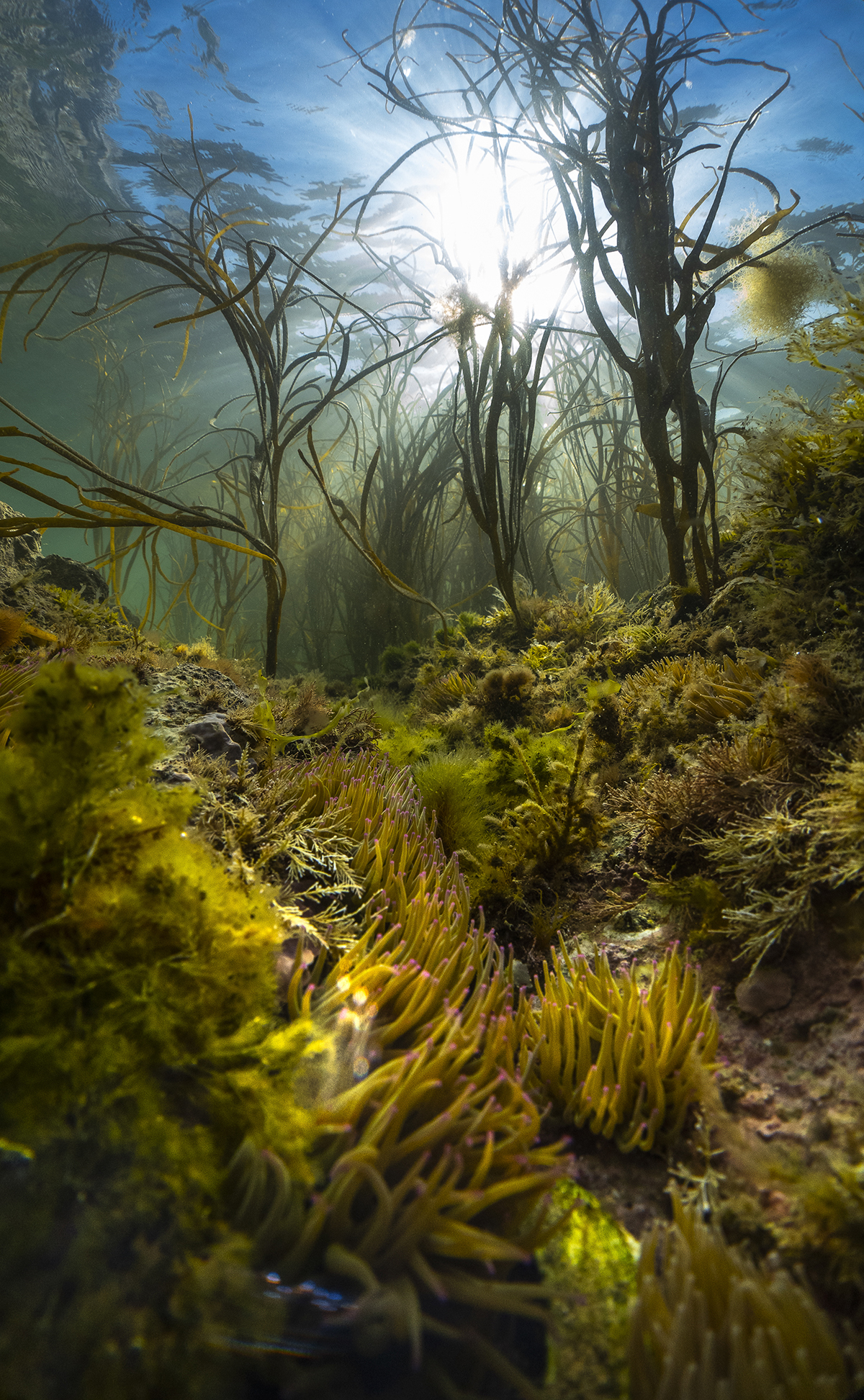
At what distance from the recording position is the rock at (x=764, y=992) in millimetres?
1673

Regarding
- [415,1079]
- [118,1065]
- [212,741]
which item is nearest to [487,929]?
[415,1079]

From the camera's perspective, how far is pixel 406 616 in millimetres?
7691

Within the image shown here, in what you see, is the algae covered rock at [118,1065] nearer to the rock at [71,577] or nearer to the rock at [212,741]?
the rock at [212,741]

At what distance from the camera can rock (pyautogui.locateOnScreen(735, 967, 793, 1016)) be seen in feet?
5.49

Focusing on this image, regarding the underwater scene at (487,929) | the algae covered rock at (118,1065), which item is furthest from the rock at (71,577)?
the algae covered rock at (118,1065)

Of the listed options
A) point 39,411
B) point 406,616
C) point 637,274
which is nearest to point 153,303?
point 39,411

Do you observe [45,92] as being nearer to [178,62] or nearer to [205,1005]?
[178,62]

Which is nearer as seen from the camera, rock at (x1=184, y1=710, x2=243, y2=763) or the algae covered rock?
the algae covered rock

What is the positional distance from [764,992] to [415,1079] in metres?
1.12

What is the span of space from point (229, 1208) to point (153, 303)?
73.1 ft

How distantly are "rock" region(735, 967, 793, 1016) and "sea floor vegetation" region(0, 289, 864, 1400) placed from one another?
12mm

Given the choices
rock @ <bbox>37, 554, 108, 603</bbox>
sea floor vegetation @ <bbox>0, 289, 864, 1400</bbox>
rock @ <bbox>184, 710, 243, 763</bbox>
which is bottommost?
sea floor vegetation @ <bbox>0, 289, 864, 1400</bbox>

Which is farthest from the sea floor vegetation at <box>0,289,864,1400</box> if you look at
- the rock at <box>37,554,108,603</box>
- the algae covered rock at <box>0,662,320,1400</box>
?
the rock at <box>37,554,108,603</box>

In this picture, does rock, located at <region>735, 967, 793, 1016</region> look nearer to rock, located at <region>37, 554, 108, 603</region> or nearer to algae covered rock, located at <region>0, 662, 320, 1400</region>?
algae covered rock, located at <region>0, 662, 320, 1400</region>
